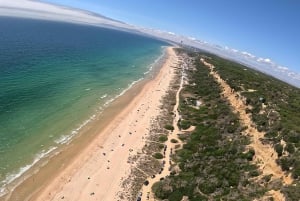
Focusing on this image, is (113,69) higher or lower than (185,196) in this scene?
lower

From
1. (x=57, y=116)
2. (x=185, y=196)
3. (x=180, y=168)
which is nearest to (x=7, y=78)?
(x=57, y=116)

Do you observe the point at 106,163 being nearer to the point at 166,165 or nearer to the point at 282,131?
the point at 166,165

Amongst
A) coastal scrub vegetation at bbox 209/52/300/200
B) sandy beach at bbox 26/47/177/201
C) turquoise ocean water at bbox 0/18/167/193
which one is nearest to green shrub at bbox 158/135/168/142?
sandy beach at bbox 26/47/177/201

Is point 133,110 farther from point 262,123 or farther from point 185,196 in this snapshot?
point 185,196

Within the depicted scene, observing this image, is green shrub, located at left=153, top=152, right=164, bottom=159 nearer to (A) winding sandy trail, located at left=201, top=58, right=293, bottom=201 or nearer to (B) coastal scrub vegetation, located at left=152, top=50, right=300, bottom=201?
(B) coastal scrub vegetation, located at left=152, top=50, right=300, bottom=201

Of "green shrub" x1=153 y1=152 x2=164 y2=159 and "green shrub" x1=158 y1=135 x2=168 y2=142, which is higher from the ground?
"green shrub" x1=153 y1=152 x2=164 y2=159

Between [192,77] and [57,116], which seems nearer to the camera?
[57,116]

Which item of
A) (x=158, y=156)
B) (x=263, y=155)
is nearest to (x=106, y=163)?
(x=158, y=156)

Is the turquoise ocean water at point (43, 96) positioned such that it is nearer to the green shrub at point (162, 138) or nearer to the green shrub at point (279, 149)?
the green shrub at point (162, 138)
